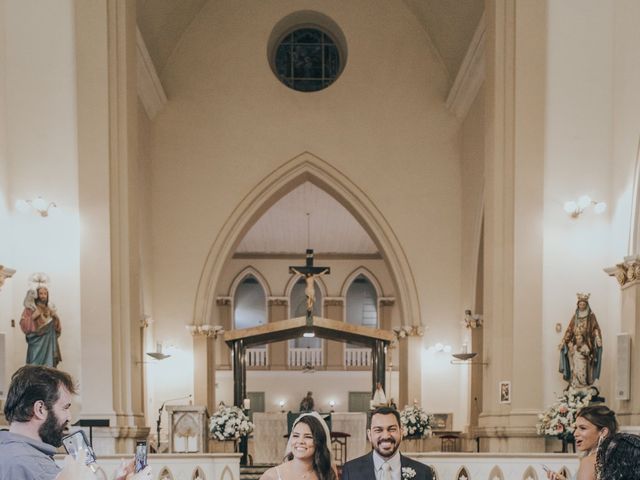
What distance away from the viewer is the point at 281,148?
16.7m

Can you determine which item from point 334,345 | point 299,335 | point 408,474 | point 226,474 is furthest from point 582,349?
point 334,345

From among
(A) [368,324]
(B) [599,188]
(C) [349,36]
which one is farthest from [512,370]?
(A) [368,324]

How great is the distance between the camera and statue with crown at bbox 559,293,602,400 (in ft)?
30.2

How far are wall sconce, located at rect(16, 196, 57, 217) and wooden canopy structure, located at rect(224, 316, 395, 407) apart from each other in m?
5.31

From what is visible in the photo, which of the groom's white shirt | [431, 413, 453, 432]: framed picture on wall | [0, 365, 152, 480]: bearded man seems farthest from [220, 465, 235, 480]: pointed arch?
[431, 413, 453, 432]: framed picture on wall

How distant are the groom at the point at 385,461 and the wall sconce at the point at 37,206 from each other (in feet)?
19.7

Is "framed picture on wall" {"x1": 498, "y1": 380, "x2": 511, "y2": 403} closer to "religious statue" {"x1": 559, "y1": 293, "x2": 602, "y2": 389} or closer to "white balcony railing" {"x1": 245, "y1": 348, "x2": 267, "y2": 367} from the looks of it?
"religious statue" {"x1": 559, "y1": 293, "x2": 602, "y2": 389}

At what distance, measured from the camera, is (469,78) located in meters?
15.1

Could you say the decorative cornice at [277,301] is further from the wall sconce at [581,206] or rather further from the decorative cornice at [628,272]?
the decorative cornice at [628,272]

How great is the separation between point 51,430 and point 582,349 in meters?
7.44

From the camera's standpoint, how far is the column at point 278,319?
1028 inches

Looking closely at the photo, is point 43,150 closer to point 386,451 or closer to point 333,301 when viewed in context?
point 386,451

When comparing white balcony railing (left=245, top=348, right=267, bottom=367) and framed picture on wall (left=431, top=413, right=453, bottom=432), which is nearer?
framed picture on wall (left=431, top=413, right=453, bottom=432)

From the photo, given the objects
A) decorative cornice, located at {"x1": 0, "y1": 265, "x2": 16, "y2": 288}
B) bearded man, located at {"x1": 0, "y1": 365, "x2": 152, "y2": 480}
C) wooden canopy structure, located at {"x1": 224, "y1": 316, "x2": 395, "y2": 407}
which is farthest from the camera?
wooden canopy structure, located at {"x1": 224, "y1": 316, "x2": 395, "y2": 407}
